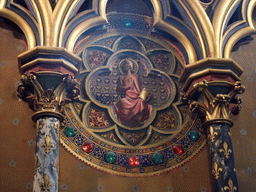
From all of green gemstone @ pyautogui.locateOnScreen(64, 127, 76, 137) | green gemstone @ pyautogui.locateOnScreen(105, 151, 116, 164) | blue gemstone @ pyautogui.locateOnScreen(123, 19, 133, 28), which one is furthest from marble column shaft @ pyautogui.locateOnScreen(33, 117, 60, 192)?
blue gemstone @ pyautogui.locateOnScreen(123, 19, 133, 28)

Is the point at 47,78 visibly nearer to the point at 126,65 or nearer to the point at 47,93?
the point at 47,93

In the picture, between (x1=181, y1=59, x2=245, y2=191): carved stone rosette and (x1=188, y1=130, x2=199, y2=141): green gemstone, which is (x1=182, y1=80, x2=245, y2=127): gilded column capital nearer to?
(x1=181, y1=59, x2=245, y2=191): carved stone rosette

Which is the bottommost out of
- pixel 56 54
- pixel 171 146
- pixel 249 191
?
pixel 249 191

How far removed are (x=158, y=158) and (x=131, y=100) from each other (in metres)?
1.19

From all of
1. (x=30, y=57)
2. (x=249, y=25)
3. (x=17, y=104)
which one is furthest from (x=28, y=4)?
(x=249, y=25)

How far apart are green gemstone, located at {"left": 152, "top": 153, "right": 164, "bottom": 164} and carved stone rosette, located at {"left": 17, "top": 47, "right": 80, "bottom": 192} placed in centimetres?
169

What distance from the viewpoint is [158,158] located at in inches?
384

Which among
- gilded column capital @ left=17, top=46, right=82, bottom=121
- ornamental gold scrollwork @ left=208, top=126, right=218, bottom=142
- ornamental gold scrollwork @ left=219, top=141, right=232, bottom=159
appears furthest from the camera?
ornamental gold scrollwork @ left=208, top=126, right=218, bottom=142

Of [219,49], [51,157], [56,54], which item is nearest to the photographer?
[51,157]

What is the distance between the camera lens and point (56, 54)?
9.12m

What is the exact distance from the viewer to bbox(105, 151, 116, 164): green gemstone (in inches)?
378

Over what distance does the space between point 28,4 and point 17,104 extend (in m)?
1.71

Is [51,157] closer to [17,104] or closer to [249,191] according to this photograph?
[17,104]

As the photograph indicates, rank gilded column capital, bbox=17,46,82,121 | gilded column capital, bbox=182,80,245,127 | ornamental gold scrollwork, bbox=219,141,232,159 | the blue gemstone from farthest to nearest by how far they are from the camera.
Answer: the blue gemstone
gilded column capital, bbox=182,80,245,127
ornamental gold scrollwork, bbox=219,141,232,159
gilded column capital, bbox=17,46,82,121
